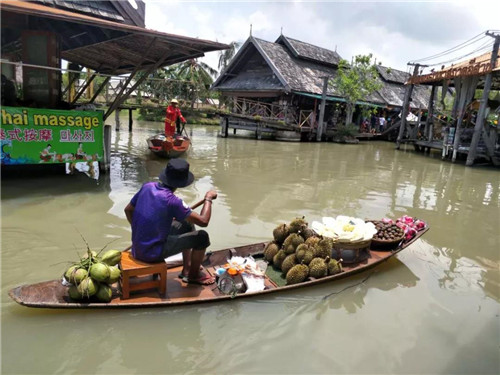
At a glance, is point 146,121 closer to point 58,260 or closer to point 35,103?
point 35,103

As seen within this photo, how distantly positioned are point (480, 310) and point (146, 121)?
107ft

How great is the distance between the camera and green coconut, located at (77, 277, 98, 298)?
361 cm

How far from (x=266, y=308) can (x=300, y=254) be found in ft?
2.85

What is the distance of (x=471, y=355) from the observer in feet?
12.5

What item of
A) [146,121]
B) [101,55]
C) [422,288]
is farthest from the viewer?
[146,121]

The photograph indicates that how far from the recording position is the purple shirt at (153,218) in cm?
380

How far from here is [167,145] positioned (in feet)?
42.8

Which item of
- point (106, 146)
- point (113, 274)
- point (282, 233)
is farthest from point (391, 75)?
point (113, 274)

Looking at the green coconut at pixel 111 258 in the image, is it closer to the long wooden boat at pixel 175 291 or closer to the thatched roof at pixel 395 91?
the long wooden boat at pixel 175 291

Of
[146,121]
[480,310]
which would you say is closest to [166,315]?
[480,310]

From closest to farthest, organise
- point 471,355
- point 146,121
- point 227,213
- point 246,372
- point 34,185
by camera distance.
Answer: point 246,372
point 471,355
point 227,213
point 34,185
point 146,121

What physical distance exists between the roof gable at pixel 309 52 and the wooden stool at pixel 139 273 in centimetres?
2391

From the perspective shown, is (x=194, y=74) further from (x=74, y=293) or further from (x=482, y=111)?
(x=74, y=293)

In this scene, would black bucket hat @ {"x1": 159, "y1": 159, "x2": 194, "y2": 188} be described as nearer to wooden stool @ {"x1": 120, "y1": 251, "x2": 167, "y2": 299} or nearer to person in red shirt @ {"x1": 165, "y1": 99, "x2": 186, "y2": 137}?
wooden stool @ {"x1": 120, "y1": 251, "x2": 167, "y2": 299}
